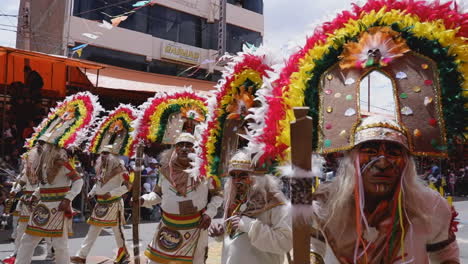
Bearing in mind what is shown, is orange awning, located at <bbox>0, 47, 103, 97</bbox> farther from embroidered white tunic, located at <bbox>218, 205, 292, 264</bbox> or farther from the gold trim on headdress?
embroidered white tunic, located at <bbox>218, 205, 292, 264</bbox>

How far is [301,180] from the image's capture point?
191cm

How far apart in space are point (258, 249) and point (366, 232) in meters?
1.26

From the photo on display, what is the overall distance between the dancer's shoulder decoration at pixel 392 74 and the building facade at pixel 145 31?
12.5m

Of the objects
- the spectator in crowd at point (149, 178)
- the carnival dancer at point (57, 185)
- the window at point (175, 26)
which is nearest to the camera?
the carnival dancer at point (57, 185)

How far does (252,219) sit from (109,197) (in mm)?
4631

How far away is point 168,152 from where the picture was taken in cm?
521

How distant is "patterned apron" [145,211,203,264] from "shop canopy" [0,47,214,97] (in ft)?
13.0

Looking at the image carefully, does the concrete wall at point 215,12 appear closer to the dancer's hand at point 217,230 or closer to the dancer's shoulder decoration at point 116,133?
the dancer's shoulder decoration at point 116,133

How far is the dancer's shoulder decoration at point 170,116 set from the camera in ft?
17.2

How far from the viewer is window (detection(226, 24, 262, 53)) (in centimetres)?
2062

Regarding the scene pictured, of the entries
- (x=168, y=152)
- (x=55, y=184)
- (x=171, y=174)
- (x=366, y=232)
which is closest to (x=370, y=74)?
(x=366, y=232)

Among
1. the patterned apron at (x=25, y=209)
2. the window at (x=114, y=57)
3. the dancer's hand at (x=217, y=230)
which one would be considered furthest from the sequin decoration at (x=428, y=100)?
the window at (x=114, y=57)

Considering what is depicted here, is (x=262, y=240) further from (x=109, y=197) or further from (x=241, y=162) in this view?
(x=109, y=197)

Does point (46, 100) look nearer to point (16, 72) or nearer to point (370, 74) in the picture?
point (16, 72)
